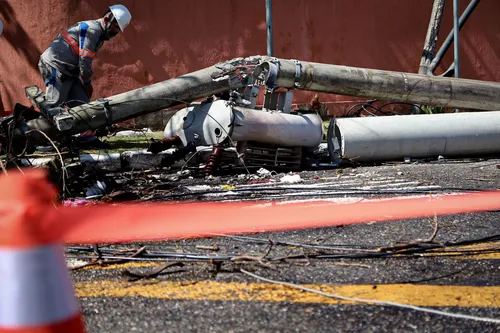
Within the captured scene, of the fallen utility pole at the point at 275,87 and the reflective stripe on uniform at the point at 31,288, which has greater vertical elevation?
the fallen utility pole at the point at 275,87

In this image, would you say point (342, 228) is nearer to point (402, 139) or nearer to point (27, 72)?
point (402, 139)

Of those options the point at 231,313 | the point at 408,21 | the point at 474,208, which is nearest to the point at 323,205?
the point at 474,208

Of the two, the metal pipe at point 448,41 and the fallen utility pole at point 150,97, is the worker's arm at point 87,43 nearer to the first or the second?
the fallen utility pole at point 150,97

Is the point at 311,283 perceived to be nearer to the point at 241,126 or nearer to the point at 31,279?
the point at 31,279

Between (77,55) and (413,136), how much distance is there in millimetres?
4873

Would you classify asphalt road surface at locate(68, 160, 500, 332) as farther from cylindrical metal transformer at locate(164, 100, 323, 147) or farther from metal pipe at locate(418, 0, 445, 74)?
metal pipe at locate(418, 0, 445, 74)

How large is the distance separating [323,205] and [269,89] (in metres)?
2.95

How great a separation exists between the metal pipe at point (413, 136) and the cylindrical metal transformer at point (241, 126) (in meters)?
0.37

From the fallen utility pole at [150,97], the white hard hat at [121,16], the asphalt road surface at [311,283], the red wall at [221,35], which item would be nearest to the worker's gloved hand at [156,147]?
the fallen utility pole at [150,97]

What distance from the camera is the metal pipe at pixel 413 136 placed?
7.39 meters

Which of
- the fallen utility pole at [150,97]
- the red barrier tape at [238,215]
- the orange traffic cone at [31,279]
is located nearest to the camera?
the orange traffic cone at [31,279]

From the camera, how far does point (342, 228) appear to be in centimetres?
415

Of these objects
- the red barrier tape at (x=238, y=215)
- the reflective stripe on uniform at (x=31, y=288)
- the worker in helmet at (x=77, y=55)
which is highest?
the worker in helmet at (x=77, y=55)

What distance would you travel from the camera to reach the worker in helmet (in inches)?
366
